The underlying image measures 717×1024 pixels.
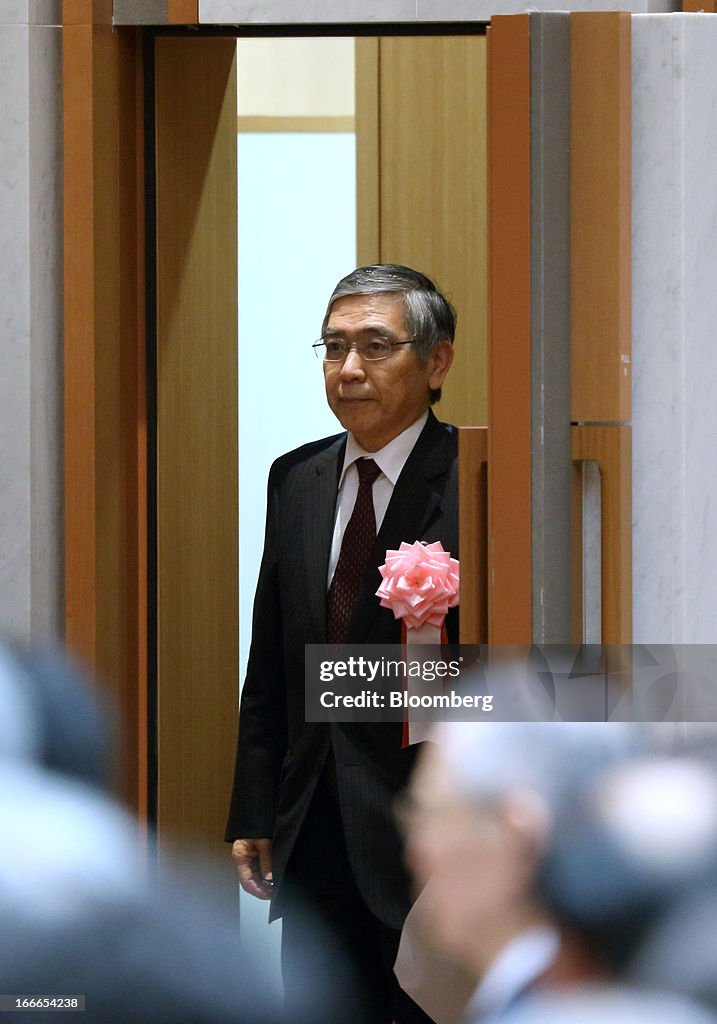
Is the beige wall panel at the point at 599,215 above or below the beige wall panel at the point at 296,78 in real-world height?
below

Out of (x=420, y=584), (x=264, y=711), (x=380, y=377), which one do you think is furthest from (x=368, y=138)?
(x=264, y=711)

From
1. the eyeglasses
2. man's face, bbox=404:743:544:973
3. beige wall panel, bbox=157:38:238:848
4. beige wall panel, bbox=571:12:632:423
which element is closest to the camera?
beige wall panel, bbox=571:12:632:423

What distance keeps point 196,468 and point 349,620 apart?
35cm

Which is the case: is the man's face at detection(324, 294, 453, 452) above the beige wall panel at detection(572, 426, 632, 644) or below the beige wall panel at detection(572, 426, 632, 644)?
above

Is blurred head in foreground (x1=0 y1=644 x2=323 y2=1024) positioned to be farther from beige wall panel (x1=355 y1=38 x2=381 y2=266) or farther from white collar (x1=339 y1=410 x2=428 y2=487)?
beige wall panel (x1=355 y1=38 x2=381 y2=266)

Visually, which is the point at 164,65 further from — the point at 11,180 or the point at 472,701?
the point at 472,701

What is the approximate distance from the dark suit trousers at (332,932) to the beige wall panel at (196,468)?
181 millimetres

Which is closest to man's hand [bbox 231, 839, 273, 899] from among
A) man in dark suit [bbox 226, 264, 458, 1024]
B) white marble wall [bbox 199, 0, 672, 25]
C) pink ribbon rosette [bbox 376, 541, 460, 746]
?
man in dark suit [bbox 226, 264, 458, 1024]

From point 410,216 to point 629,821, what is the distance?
1123 millimetres

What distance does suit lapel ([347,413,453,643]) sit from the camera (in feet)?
5.97

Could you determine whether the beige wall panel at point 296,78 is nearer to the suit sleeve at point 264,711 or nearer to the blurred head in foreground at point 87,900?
the suit sleeve at point 264,711

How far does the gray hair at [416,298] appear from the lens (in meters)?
1.88

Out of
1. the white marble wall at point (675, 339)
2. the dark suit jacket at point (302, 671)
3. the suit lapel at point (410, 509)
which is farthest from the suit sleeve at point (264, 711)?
the white marble wall at point (675, 339)

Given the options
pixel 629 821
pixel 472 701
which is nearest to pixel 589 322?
pixel 472 701
